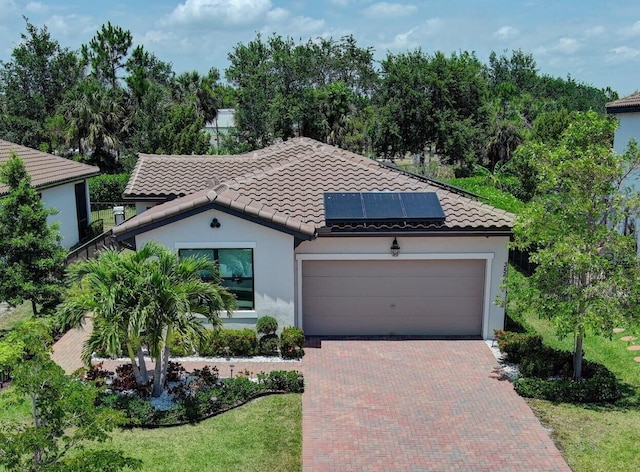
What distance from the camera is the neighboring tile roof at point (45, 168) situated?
2260 cm

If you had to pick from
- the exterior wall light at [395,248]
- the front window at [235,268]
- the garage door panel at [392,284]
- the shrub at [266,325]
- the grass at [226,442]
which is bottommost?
the grass at [226,442]

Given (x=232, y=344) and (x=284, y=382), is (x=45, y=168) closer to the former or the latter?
(x=232, y=344)

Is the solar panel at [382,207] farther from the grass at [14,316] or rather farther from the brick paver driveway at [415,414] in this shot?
the grass at [14,316]

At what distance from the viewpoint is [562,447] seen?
10.9 metres

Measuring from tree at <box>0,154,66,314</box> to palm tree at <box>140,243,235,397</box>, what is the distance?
5346 millimetres

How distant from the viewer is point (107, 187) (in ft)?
129

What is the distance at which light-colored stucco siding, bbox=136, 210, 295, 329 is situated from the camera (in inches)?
602

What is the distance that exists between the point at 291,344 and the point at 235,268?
249 centimetres

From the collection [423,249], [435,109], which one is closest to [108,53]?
[435,109]

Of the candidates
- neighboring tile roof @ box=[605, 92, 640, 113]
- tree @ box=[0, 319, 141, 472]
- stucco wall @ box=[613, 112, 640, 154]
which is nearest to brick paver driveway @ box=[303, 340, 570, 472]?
tree @ box=[0, 319, 141, 472]

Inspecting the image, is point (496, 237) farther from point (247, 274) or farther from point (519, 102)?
point (519, 102)

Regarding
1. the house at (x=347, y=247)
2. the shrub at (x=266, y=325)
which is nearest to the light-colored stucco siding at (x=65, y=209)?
the house at (x=347, y=247)

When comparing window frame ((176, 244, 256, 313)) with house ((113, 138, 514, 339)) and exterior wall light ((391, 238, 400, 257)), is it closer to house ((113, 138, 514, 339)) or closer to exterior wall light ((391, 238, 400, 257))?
house ((113, 138, 514, 339))

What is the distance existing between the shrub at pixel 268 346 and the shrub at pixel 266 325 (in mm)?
206
